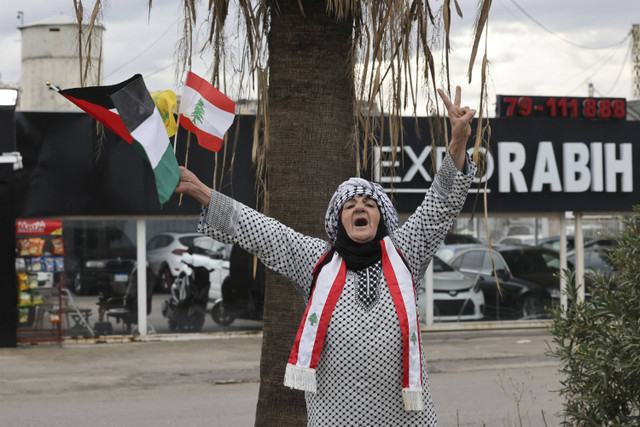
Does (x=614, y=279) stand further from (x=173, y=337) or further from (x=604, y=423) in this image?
(x=173, y=337)

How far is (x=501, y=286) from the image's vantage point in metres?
16.8

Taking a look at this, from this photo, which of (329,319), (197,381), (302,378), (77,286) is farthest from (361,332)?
(77,286)

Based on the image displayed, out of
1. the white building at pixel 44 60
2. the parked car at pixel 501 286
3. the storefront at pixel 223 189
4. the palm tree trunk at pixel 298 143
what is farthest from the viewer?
the white building at pixel 44 60

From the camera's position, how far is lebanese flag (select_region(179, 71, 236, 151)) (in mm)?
4320

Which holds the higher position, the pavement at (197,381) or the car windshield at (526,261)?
the car windshield at (526,261)

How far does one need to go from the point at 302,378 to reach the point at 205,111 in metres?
1.49

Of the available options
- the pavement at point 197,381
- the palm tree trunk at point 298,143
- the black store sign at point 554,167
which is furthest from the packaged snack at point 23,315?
the palm tree trunk at point 298,143

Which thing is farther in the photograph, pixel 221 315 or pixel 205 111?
pixel 221 315

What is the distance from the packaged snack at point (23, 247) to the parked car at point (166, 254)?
75.5 inches

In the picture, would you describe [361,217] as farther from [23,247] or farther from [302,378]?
[23,247]

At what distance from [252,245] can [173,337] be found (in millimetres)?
11867

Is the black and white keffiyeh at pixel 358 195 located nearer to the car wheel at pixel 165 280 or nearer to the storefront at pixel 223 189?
the storefront at pixel 223 189

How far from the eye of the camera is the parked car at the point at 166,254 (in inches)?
597

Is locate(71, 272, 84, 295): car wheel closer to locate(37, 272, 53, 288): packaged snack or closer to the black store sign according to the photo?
locate(37, 272, 53, 288): packaged snack
